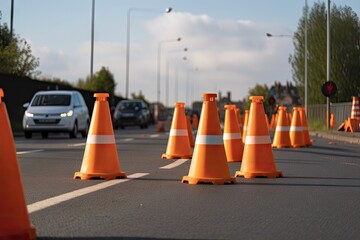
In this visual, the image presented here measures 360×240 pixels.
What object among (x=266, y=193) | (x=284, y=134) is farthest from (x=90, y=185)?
(x=284, y=134)

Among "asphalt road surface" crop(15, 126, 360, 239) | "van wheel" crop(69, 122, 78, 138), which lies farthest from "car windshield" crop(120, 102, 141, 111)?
"asphalt road surface" crop(15, 126, 360, 239)

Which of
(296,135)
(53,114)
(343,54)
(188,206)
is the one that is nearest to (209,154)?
(188,206)

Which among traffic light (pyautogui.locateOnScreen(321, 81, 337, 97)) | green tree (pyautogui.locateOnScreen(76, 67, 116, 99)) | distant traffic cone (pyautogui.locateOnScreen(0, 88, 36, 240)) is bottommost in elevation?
distant traffic cone (pyautogui.locateOnScreen(0, 88, 36, 240))

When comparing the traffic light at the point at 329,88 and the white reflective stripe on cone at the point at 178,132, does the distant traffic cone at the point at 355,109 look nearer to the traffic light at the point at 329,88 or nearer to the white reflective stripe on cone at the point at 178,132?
the traffic light at the point at 329,88

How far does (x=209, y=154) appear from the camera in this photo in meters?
9.24

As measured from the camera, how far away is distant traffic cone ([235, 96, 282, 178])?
1033 centimetres

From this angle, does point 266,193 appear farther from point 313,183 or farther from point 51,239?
point 51,239

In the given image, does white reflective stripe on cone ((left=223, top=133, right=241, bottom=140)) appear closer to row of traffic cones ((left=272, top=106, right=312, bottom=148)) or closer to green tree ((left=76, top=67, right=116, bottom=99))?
row of traffic cones ((left=272, top=106, right=312, bottom=148))

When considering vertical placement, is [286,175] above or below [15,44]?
below

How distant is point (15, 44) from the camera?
43125 mm

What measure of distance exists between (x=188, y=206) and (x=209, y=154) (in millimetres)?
2143

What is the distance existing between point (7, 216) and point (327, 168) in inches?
323

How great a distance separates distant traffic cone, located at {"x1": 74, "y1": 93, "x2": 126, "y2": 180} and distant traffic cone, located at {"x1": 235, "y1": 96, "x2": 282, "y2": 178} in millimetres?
1797

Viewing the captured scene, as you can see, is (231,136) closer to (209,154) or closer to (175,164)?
(175,164)
